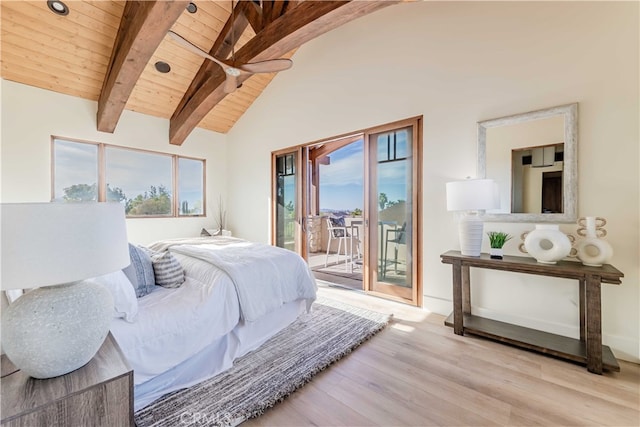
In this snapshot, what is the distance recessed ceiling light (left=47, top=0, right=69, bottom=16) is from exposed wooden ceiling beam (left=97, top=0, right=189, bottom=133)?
0.52 m

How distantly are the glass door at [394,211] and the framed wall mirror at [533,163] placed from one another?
2.59ft

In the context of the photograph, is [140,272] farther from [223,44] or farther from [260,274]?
[223,44]

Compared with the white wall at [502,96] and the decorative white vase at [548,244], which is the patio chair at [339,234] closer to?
the white wall at [502,96]

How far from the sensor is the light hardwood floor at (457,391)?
152 centimetres

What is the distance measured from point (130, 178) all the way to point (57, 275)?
4.84 m

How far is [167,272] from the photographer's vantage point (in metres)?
2.00

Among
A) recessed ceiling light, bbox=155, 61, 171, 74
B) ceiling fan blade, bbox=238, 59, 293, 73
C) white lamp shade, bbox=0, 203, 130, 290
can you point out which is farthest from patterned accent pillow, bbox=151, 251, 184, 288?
recessed ceiling light, bbox=155, 61, 171, 74

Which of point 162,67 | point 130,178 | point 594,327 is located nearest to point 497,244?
point 594,327

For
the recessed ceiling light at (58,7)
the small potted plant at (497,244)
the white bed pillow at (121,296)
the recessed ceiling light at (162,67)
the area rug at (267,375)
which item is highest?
the recessed ceiling light at (58,7)

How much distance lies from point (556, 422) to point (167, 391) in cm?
228

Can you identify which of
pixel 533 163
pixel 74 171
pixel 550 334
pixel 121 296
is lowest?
pixel 550 334

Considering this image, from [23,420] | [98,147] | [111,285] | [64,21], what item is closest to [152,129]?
[98,147]

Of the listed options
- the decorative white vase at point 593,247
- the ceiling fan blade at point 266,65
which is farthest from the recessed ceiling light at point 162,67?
the decorative white vase at point 593,247

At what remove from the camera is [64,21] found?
3.28m
